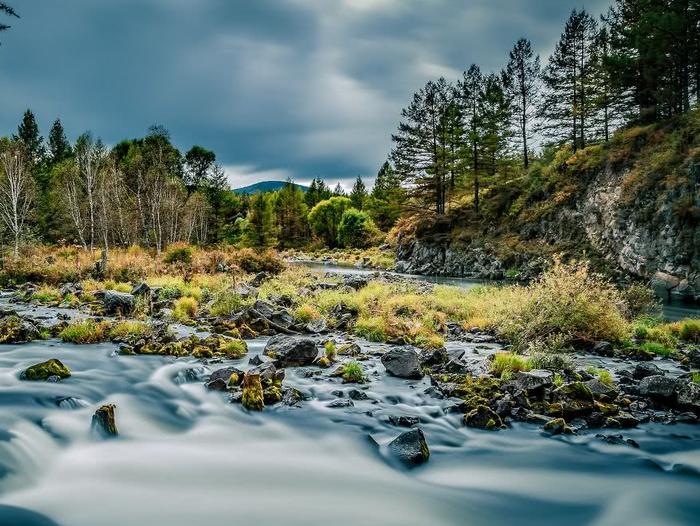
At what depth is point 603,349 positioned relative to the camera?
11367 mm

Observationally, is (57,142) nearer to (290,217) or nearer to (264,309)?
(290,217)

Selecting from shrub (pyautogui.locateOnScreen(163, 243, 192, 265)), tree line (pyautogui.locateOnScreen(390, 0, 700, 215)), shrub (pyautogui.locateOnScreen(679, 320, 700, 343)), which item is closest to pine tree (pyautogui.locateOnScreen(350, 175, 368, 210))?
tree line (pyautogui.locateOnScreen(390, 0, 700, 215))

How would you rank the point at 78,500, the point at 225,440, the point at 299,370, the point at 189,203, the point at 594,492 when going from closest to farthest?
the point at 78,500
the point at 594,492
the point at 225,440
the point at 299,370
the point at 189,203

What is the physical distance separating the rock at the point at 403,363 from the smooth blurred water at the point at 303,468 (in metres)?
1.26

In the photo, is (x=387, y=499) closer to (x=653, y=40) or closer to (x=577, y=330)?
(x=577, y=330)

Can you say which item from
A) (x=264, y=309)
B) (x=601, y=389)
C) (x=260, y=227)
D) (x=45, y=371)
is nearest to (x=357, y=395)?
(x=601, y=389)

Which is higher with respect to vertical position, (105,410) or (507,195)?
(507,195)

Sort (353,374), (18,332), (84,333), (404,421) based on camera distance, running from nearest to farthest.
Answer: (404,421)
(353,374)
(18,332)
(84,333)

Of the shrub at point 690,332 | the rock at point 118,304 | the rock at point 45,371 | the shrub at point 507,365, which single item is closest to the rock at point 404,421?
the shrub at point 507,365

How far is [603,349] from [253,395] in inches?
354

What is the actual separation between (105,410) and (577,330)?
11509mm

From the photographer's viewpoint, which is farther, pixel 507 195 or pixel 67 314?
pixel 507 195

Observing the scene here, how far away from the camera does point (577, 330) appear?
40.7 ft

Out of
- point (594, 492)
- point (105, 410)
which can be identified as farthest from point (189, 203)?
point (594, 492)
